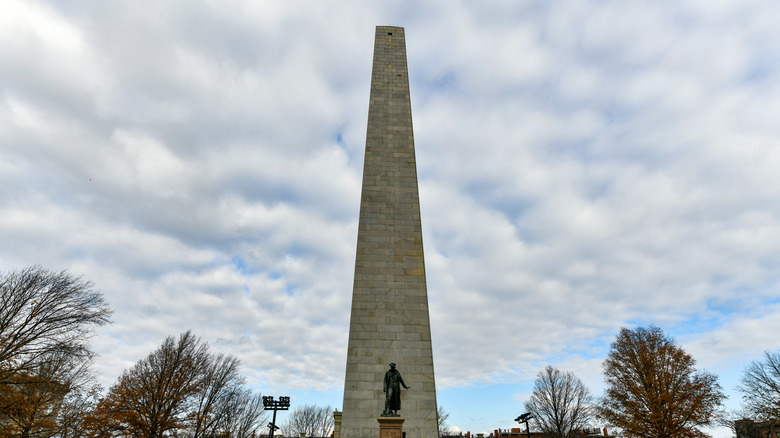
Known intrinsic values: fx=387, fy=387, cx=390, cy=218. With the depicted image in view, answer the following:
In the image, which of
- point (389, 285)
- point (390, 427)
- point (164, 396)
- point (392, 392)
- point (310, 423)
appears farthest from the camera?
point (310, 423)

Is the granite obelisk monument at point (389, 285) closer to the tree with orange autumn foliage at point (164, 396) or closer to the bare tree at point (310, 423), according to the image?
the tree with orange autumn foliage at point (164, 396)

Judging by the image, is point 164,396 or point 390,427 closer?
point 390,427

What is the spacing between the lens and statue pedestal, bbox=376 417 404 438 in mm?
12008

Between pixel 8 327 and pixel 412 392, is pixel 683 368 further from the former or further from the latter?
pixel 8 327

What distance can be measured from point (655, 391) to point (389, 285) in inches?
950

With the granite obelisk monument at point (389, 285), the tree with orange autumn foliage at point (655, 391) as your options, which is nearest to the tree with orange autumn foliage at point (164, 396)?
the granite obelisk monument at point (389, 285)

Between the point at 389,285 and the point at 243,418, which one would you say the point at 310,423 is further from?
the point at 389,285

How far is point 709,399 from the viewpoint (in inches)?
1077

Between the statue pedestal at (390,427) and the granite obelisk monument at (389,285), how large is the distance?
2686mm

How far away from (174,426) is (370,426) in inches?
768

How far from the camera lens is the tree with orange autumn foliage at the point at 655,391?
27.2 metres

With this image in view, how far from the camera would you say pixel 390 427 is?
12094mm

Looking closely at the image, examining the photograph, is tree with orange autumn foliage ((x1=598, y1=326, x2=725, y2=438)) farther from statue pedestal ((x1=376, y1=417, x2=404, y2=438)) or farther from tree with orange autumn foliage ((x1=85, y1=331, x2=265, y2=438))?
tree with orange autumn foliage ((x1=85, y1=331, x2=265, y2=438))

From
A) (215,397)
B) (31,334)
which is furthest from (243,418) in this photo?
(31,334)
